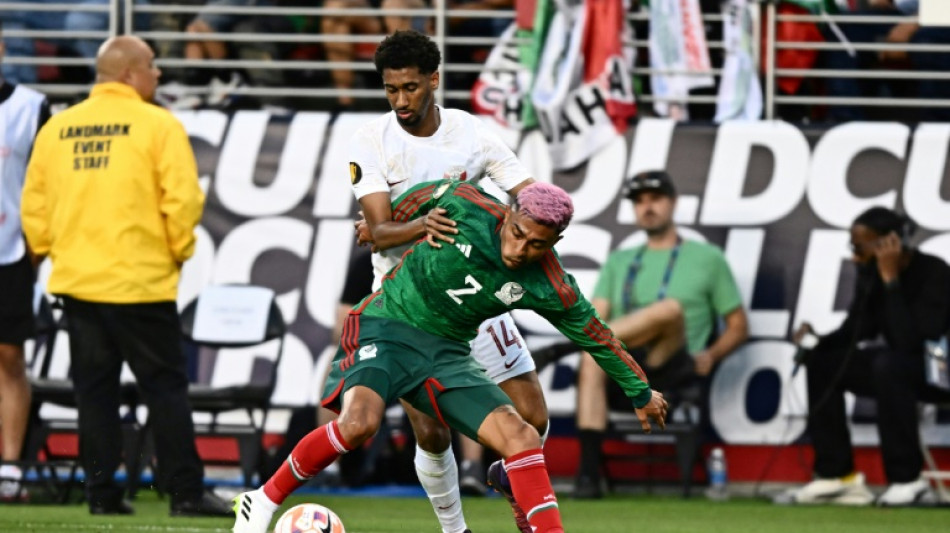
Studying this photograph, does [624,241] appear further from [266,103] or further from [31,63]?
[31,63]

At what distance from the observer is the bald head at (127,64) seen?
32.5ft

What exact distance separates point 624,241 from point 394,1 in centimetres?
275

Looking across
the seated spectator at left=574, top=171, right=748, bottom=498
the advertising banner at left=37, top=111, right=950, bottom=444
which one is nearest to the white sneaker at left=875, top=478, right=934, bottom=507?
the advertising banner at left=37, top=111, right=950, bottom=444


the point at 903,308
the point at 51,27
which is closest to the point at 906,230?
the point at 903,308

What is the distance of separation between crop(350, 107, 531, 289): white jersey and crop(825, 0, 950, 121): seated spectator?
5.75 m

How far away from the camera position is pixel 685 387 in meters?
12.1

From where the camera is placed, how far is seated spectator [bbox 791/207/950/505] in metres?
11.5

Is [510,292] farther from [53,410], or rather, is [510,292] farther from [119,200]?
[53,410]

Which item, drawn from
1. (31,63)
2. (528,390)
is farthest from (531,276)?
(31,63)

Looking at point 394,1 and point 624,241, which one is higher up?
point 394,1

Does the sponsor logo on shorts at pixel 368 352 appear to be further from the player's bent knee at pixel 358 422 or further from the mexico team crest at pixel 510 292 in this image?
the mexico team crest at pixel 510 292

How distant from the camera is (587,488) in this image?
39.8ft

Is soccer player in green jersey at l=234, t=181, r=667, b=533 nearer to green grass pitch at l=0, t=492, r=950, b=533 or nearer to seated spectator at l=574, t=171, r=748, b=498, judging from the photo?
green grass pitch at l=0, t=492, r=950, b=533

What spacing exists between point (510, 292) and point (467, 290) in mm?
196
